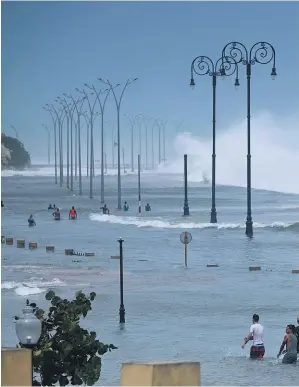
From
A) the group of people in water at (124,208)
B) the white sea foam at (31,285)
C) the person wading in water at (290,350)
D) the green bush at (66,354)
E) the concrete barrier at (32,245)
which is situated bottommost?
the group of people in water at (124,208)

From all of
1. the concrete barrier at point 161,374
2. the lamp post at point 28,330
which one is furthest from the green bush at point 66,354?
the concrete barrier at point 161,374

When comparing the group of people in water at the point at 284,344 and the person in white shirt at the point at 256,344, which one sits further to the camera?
the person in white shirt at the point at 256,344

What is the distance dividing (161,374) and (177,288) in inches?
1030

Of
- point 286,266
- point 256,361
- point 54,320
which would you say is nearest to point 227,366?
point 256,361

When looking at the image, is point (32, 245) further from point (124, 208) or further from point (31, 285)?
point (124, 208)

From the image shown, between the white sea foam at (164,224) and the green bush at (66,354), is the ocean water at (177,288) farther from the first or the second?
the green bush at (66,354)

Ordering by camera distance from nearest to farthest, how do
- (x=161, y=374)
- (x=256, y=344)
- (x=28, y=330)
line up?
(x=161, y=374), (x=28, y=330), (x=256, y=344)

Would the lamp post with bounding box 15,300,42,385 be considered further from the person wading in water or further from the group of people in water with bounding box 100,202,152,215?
the group of people in water with bounding box 100,202,152,215

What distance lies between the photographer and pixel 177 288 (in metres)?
34.6

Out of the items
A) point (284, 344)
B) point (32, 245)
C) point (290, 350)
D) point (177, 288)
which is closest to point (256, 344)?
point (284, 344)

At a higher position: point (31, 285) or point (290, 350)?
point (290, 350)

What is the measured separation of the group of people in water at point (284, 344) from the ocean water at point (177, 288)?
232 mm

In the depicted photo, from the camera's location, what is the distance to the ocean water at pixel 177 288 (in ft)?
74.2

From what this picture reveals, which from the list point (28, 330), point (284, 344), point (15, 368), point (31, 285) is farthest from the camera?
point (31, 285)
